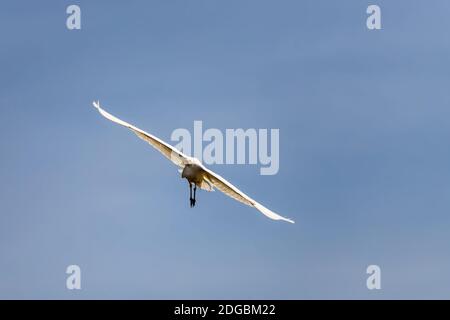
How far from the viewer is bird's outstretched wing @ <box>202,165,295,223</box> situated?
9356 cm

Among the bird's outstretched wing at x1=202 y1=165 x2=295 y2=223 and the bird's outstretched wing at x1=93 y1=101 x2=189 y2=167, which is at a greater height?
the bird's outstretched wing at x1=93 y1=101 x2=189 y2=167

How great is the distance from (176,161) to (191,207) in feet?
14.8

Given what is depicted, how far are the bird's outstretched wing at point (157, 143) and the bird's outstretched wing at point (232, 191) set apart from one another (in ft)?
7.50

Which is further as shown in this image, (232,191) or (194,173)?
(232,191)

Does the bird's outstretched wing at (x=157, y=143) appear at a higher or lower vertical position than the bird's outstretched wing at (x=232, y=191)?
higher

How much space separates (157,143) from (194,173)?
5.26 metres

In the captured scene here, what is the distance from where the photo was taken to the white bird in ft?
307

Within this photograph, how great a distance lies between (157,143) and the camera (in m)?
97.2

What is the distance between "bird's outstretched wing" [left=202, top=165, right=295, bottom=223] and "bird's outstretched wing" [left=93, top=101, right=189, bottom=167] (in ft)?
7.50

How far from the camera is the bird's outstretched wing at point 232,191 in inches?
3684

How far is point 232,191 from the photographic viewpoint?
315 feet
